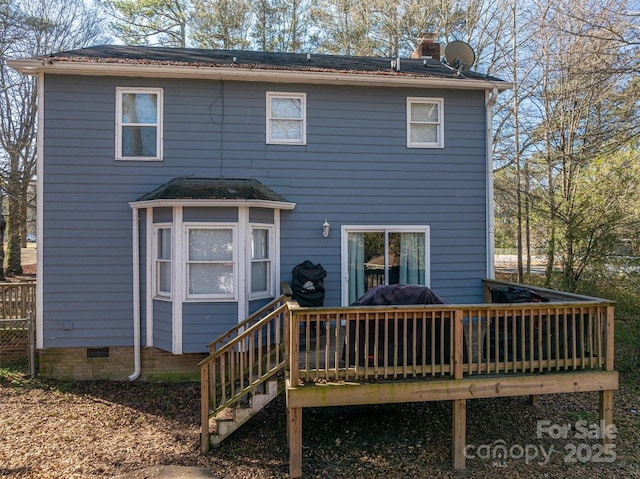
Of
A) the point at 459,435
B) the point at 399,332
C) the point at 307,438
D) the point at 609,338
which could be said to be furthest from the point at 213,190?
the point at 609,338

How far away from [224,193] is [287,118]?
6.81 ft

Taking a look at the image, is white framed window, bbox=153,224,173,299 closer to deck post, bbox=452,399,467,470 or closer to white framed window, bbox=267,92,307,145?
white framed window, bbox=267,92,307,145

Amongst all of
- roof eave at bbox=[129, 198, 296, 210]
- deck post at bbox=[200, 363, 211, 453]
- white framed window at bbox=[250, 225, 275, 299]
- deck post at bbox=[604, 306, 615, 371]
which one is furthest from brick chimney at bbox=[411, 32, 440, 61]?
deck post at bbox=[200, 363, 211, 453]

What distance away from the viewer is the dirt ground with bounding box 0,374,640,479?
4.58 m

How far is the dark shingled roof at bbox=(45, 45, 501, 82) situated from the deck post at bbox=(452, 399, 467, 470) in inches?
233

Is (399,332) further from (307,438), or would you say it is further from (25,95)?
(25,95)

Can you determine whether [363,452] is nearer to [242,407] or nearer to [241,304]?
[242,407]

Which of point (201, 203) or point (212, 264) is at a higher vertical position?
point (201, 203)

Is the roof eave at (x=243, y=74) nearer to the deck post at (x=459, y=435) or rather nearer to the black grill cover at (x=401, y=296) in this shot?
the black grill cover at (x=401, y=296)

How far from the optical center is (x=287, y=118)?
24.7 feet

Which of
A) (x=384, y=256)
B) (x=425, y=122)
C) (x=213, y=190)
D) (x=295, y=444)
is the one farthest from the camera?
(x=425, y=122)

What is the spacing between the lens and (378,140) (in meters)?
7.73

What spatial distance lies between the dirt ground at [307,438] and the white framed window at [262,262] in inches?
74.0

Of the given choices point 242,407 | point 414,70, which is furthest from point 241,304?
point 414,70
